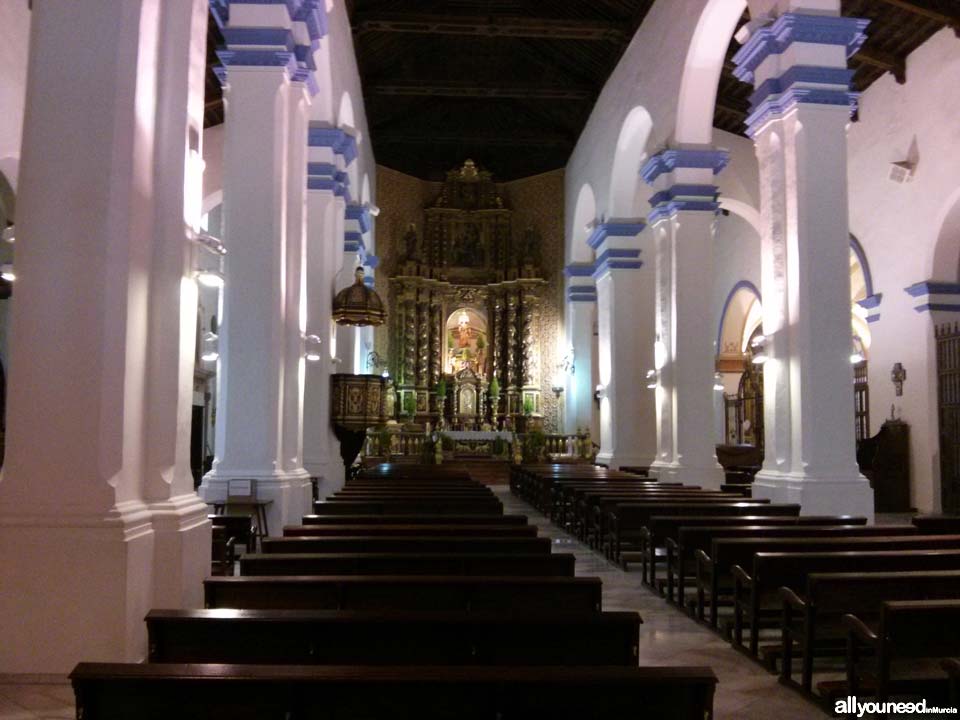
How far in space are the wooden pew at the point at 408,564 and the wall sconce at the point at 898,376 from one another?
37.2 ft

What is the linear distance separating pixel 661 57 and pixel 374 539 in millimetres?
10889

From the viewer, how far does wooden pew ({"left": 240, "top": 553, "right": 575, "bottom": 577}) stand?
4.57 m

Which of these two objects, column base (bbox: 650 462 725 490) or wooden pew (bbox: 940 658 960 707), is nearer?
wooden pew (bbox: 940 658 960 707)

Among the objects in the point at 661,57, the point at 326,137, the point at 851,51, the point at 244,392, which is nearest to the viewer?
the point at 244,392

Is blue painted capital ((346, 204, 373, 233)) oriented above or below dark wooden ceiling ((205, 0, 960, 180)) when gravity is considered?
below

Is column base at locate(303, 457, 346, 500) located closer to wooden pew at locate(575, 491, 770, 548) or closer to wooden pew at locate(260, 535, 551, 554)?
wooden pew at locate(575, 491, 770, 548)

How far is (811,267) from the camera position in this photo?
8641 millimetres

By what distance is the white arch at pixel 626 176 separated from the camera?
16531mm

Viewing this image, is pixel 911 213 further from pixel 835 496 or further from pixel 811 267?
pixel 835 496

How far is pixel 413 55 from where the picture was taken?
65.4 ft

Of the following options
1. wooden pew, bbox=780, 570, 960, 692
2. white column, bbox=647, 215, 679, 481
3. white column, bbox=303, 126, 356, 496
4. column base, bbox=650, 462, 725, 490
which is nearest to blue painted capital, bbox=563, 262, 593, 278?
white column, bbox=647, 215, 679, 481

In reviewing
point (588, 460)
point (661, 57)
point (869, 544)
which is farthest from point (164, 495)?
point (588, 460)

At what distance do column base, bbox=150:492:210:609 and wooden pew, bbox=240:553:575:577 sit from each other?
34 centimetres

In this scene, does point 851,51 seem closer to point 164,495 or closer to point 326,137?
point 326,137
